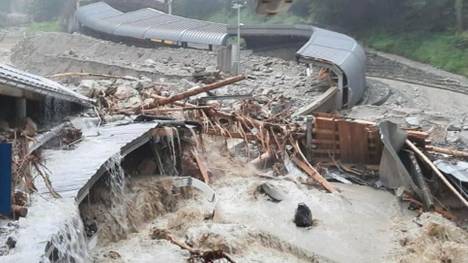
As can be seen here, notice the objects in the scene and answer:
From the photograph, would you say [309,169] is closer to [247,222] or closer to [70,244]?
[247,222]

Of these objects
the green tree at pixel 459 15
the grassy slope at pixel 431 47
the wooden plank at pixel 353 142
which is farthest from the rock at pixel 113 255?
the green tree at pixel 459 15

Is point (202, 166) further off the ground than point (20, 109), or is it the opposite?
point (20, 109)

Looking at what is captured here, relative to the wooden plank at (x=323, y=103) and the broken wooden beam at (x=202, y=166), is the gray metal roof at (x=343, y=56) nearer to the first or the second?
the wooden plank at (x=323, y=103)

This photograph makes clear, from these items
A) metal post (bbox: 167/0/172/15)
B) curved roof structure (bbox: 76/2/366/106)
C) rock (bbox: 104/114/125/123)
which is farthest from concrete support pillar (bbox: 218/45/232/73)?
metal post (bbox: 167/0/172/15)

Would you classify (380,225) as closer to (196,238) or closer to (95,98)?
(196,238)

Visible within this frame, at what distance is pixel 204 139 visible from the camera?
16406 millimetres

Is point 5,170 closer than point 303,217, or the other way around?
point 5,170

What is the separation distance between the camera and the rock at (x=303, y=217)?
12.9m

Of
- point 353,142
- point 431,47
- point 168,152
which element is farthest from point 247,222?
point 431,47

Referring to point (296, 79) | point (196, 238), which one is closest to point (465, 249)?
point (196, 238)

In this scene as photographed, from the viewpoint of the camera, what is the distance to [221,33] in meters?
40.4

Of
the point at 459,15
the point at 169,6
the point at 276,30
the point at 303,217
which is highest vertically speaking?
the point at 169,6

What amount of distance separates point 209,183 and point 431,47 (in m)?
33.6

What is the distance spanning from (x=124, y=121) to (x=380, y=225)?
6.27 meters
